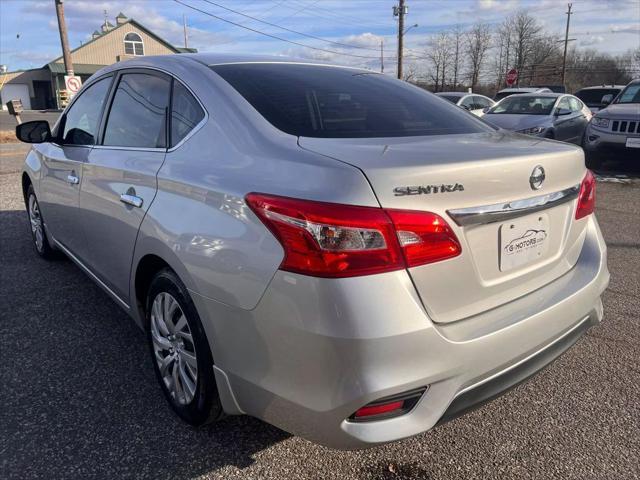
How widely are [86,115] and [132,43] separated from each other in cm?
5336

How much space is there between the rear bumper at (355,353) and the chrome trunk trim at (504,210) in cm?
31

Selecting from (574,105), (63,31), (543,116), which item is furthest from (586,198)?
(63,31)

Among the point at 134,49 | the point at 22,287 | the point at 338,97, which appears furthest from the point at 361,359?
the point at 134,49

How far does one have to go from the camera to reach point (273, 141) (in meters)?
1.99

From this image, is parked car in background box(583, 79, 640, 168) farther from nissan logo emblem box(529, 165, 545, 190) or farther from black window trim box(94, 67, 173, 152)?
black window trim box(94, 67, 173, 152)

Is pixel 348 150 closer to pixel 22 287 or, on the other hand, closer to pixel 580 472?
pixel 580 472

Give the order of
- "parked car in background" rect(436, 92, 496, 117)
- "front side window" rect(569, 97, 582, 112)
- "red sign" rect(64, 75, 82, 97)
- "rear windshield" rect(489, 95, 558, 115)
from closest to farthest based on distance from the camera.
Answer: "rear windshield" rect(489, 95, 558, 115), "front side window" rect(569, 97, 582, 112), "parked car in background" rect(436, 92, 496, 117), "red sign" rect(64, 75, 82, 97)

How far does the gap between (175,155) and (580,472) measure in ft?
7.21

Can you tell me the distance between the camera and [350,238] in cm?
166

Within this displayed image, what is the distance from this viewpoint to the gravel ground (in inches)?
87.2

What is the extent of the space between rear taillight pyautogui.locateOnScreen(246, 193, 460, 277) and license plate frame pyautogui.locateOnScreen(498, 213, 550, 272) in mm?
387

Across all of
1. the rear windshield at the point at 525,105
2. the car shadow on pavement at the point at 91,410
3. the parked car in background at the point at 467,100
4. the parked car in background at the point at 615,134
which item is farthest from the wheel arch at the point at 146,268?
the parked car in background at the point at 467,100

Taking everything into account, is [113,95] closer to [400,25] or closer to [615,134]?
[615,134]

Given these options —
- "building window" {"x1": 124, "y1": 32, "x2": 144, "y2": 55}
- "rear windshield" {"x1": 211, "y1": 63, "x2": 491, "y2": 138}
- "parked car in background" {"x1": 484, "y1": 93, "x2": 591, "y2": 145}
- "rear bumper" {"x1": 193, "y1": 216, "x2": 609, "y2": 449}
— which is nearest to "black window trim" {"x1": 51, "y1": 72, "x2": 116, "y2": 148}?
"rear windshield" {"x1": 211, "y1": 63, "x2": 491, "y2": 138}
